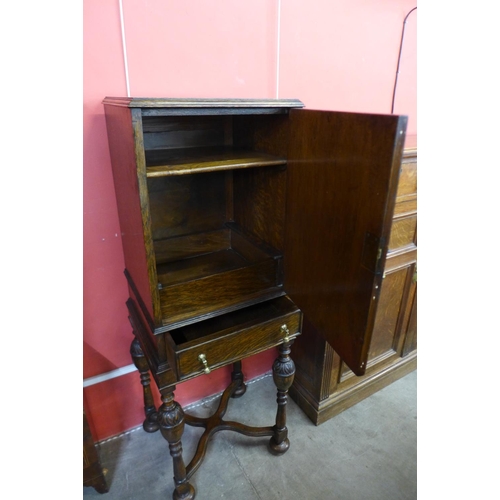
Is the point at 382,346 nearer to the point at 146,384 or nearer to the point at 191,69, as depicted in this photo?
the point at 146,384

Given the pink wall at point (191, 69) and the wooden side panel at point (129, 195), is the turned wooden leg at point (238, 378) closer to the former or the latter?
the pink wall at point (191, 69)

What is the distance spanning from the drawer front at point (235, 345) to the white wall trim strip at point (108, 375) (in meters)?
0.57

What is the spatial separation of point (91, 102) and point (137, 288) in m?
0.63

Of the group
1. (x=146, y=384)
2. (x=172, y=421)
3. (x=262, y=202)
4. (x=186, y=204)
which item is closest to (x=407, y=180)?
(x=262, y=202)

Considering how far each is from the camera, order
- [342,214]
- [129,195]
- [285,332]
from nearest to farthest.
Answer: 1. [342,214]
2. [129,195]
3. [285,332]

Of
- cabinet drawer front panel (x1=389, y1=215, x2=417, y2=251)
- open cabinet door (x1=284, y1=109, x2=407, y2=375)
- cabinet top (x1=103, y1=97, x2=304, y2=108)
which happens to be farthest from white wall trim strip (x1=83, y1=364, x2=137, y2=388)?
cabinet drawer front panel (x1=389, y1=215, x2=417, y2=251)

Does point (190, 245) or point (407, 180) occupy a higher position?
point (407, 180)

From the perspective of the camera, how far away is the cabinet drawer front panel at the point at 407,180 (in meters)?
1.34

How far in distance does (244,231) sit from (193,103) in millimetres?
608

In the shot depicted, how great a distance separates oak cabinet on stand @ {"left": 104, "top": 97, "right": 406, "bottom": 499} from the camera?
2.68 feet

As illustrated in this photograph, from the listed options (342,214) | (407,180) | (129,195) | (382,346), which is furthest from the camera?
(382,346)

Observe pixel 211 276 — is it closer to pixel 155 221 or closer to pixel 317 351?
pixel 155 221

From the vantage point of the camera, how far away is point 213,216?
1456 millimetres

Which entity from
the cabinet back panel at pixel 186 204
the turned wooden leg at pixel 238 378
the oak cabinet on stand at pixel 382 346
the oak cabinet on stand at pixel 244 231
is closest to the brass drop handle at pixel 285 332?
the oak cabinet on stand at pixel 244 231
